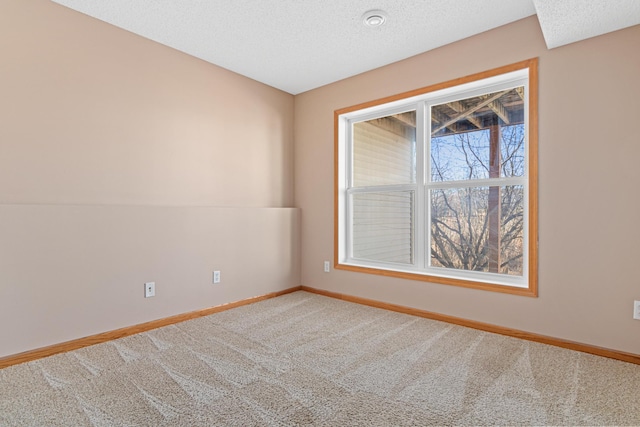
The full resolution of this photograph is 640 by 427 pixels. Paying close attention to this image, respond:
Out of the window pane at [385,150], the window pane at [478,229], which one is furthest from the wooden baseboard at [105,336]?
the window pane at [478,229]

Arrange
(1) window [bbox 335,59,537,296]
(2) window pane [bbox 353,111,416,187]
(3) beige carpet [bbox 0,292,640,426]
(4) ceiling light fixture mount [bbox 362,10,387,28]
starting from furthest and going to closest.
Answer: (2) window pane [bbox 353,111,416,187] → (1) window [bbox 335,59,537,296] → (4) ceiling light fixture mount [bbox 362,10,387,28] → (3) beige carpet [bbox 0,292,640,426]

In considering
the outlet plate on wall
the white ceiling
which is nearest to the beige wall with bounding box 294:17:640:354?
the white ceiling

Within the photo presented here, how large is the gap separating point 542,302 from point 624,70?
1.66 meters

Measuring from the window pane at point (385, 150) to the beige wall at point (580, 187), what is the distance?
0.62 metres

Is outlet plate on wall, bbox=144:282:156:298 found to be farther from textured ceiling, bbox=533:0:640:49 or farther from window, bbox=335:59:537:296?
textured ceiling, bbox=533:0:640:49

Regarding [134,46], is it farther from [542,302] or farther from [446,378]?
[542,302]

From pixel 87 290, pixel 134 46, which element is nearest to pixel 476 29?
pixel 134 46

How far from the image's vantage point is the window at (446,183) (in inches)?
106

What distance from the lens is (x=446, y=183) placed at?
10.1 ft

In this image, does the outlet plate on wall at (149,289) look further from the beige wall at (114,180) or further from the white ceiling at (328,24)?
the white ceiling at (328,24)

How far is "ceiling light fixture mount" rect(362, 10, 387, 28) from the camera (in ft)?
7.99

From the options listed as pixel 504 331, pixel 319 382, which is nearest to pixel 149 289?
pixel 319 382

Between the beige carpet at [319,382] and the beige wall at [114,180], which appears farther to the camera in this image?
the beige wall at [114,180]

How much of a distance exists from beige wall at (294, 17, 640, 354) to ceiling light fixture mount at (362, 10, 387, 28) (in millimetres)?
752
